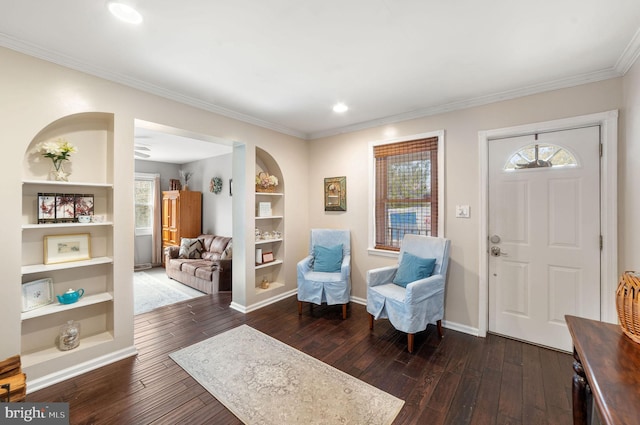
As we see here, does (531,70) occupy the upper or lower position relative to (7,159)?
upper

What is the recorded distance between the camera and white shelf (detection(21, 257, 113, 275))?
2.02 meters

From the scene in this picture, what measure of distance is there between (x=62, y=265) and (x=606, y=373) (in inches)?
134

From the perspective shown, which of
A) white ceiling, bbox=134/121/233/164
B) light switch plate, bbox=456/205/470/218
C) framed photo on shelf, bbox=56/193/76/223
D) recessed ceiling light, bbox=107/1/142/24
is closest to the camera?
recessed ceiling light, bbox=107/1/142/24

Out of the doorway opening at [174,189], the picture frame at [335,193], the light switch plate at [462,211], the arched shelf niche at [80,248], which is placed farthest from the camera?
the doorway opening at [174,189]

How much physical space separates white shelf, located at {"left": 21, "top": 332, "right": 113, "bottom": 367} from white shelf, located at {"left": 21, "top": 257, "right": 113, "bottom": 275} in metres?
0.67

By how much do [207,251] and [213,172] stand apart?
6.26 feet

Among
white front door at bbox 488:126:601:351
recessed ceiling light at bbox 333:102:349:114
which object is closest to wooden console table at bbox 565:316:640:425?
white front door at bbox 488:126:601:351

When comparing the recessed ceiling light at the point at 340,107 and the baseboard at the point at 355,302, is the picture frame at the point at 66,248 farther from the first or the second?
the recessed ceiling light at the point at 340,107

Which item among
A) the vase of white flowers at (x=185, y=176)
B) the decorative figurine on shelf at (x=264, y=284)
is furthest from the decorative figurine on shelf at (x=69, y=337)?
the vase of white flowers at (x=185, y=176)

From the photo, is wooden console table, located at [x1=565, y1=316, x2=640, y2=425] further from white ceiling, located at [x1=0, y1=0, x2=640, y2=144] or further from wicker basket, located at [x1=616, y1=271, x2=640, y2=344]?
white ceiling, located at [x1=0, y1=0, x2=640, y2=144]

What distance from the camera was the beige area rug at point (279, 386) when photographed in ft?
5.78

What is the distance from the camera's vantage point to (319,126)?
12.8ft

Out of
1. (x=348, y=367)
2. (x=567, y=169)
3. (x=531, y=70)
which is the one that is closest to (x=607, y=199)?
(x=567, y=169)

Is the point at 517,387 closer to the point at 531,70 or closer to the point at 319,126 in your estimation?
the point at 531,70
